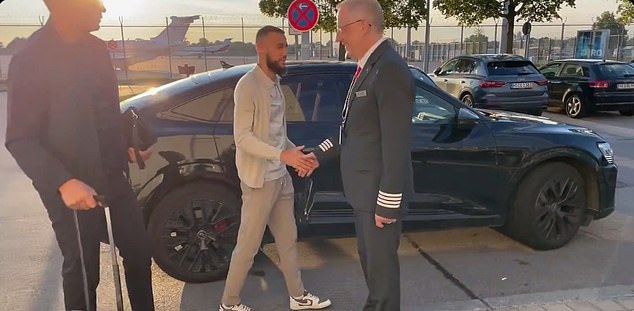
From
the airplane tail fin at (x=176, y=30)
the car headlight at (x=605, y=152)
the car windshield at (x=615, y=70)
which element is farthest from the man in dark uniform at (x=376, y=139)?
the airplane tail fin at (x=176, y=30)

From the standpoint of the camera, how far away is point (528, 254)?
4.23m

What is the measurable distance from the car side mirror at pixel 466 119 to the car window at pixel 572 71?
10.2 metres

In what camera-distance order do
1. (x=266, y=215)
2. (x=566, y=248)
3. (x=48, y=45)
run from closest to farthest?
(x=48, y=45), (x=266, y=215), (x=566, y=248)

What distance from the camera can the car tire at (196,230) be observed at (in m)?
3.54

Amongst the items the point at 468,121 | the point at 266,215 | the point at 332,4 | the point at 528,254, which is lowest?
the point at 528,254

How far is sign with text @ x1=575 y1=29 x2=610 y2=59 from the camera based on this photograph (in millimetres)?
23188

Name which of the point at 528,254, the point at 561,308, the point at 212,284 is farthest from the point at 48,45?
the point at 528,254

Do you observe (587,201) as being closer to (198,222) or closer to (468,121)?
(468,121)

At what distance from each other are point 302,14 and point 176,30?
2057 cm

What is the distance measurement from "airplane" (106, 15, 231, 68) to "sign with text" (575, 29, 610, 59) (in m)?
18.2

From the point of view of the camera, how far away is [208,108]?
12.0 feet

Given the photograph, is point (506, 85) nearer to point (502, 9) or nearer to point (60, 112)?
point (502, 9)

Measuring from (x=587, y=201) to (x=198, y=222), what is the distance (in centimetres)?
327

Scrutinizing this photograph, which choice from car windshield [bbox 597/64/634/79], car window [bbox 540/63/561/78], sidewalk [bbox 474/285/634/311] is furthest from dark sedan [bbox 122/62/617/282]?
car window [bbox 540/63/561/78]
